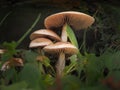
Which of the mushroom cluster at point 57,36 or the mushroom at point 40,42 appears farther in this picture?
the mushroom at point 40,42

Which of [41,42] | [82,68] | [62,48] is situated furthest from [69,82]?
[41,42]

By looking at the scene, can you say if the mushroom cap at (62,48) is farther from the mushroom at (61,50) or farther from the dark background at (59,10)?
the dark background at (59,10)

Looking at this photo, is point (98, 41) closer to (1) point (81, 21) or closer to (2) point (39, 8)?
(1) point (81, 21)

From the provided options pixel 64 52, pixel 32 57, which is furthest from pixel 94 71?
pixel 64 52

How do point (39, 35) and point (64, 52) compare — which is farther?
point (39, 35)

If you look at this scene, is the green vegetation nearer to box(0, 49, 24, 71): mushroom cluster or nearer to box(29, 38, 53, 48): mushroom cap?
box(0, 49, 24, 71): mushroom cluster

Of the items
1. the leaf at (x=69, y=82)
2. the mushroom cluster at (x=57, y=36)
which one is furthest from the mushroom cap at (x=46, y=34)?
the leaf at (x=69, y=82)

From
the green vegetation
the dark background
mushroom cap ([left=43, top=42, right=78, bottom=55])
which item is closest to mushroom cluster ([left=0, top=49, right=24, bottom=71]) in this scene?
the green vegetation

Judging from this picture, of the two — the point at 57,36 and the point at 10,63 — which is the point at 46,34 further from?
the point at 10,63
